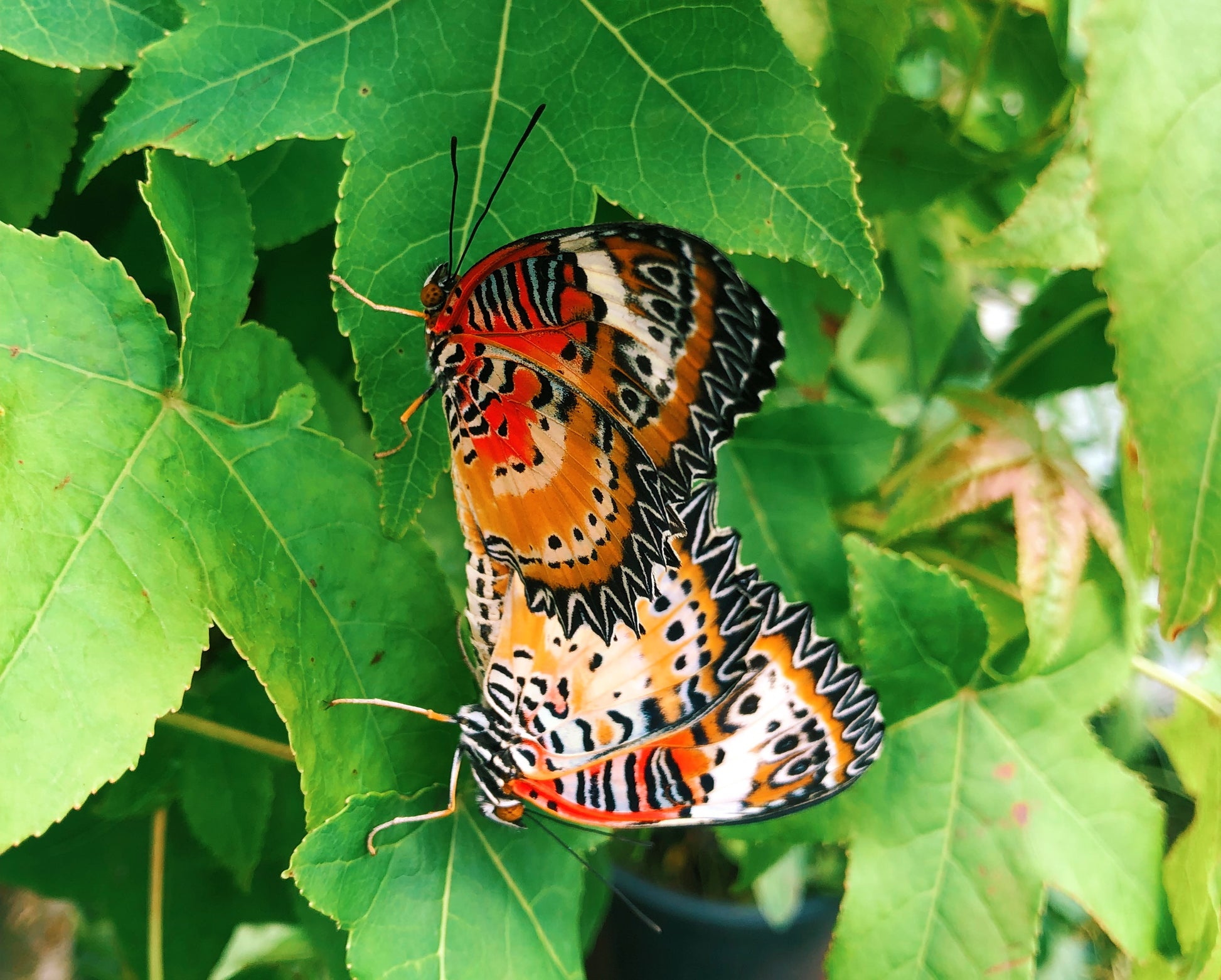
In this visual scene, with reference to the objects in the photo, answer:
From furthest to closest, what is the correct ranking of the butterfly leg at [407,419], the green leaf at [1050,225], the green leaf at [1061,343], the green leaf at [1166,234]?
the green leaf at [1061,343] → the green leaf at [1050,225] → the butterfly leg at [407,419] → the green leaf at [1166,234]

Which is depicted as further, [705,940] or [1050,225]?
[705,940]

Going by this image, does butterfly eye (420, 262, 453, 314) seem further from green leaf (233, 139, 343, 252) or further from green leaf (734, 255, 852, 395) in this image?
green leaf (734, 255, 852, 395)

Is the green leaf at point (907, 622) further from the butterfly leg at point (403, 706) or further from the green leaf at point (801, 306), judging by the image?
the butterfly leg at point (403, 706)

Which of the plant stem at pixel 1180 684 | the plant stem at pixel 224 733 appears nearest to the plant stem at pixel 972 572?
the plant stem at pixel 1180 684

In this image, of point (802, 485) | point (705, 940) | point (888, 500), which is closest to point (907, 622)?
point (802, 485)

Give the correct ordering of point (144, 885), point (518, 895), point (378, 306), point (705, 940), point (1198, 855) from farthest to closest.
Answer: point (705, 940)
point (144, 885)
point (1198, 855)
point (518, 895)
point (378, 306)

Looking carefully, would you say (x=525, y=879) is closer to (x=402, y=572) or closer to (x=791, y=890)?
(x=402, y=572)

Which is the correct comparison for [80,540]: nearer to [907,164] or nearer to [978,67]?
[907,164]

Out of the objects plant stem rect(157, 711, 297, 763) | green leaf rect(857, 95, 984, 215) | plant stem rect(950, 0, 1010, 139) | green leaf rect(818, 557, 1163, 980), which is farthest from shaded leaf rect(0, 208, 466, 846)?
plant stem rect(950, 0, 1010, 139)
